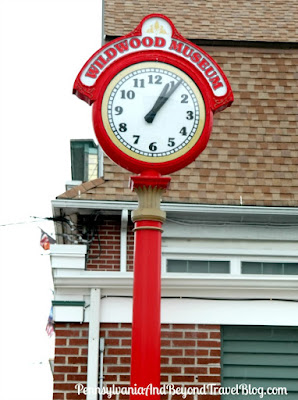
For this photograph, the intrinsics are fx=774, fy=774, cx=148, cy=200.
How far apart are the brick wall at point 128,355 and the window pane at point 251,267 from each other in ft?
2.75

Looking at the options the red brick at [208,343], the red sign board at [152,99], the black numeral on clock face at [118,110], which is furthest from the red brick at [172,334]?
the black numeral on clock face at [118,110]

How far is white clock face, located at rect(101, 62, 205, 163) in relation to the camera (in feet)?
17.9

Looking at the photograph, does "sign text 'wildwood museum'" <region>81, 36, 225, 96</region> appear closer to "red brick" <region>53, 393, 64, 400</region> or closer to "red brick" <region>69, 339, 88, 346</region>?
"red brick" <region>69, 339, 88, 346</region>

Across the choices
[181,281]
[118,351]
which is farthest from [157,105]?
[118,351]

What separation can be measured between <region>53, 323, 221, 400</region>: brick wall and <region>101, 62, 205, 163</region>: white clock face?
2.91m

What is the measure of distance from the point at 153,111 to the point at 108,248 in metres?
3.05

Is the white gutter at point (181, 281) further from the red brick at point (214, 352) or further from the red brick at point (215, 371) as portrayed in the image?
the red brick at point (215, 371)

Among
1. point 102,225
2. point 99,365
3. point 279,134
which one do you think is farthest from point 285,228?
point 99,365

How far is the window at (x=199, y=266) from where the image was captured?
328 inches

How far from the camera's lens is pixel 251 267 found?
27.6 feet

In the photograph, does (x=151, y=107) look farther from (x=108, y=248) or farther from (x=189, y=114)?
(x=108, y=248)

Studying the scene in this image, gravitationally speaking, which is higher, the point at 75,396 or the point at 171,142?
the point at 171,142

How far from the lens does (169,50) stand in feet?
18.4

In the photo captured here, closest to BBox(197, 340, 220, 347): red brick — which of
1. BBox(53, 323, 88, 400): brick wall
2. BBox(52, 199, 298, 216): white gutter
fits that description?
BBox(53, 323, 88, 400): brick wall
